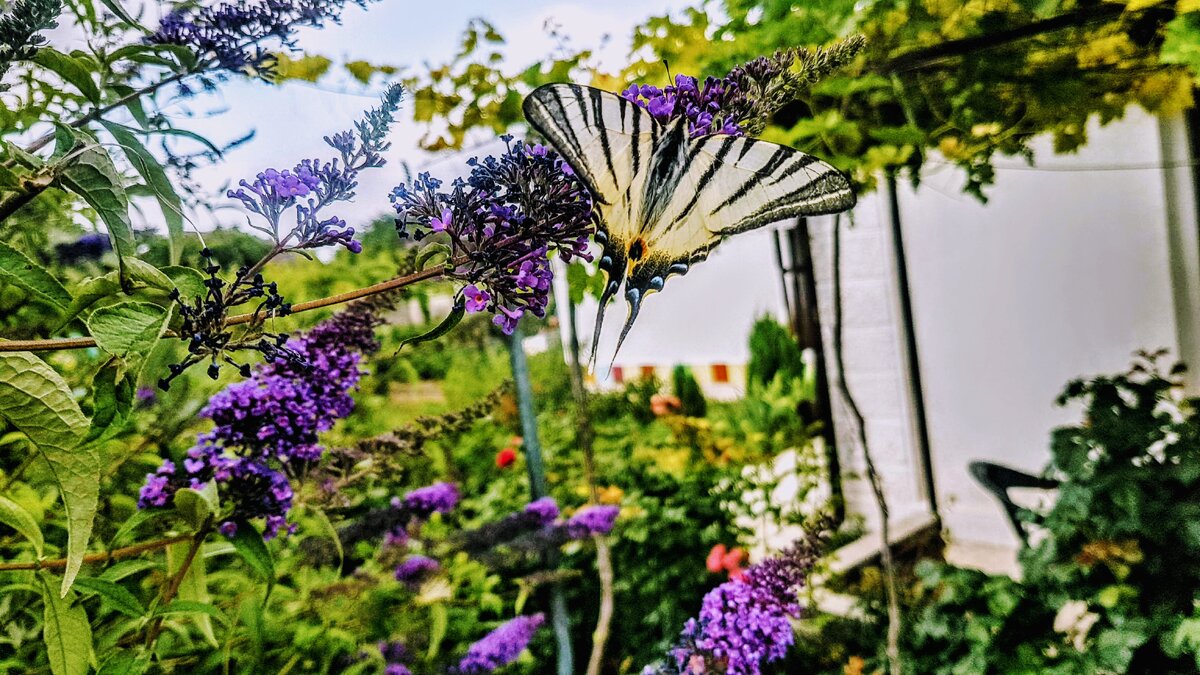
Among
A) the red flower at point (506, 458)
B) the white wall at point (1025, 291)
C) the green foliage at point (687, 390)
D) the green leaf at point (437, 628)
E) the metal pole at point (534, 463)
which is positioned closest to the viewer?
the green leaf at point (437, 628)

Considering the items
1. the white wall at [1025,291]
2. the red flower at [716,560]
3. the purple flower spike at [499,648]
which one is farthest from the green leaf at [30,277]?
the white wall at [1025,291]

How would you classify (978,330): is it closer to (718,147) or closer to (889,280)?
(889,280)

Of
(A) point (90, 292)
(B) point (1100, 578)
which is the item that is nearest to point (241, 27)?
(A) point (90, 292)

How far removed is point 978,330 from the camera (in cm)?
262

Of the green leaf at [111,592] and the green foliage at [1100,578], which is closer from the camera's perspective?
the green leaf at [111,592]

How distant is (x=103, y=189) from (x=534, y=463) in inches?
49.6

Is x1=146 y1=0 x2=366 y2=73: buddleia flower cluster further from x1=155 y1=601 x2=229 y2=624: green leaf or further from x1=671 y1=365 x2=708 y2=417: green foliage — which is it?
x1=671 y1=365 x2=708 y2=417: green foliage

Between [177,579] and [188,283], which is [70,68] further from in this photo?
[177,579]

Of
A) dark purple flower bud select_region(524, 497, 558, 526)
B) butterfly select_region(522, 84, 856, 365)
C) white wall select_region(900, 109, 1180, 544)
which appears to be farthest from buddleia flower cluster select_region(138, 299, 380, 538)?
white wall select_region(900, 109, 1180, 544)

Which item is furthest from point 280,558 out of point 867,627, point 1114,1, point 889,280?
point 889,280

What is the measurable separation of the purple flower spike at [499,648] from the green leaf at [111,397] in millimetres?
1054

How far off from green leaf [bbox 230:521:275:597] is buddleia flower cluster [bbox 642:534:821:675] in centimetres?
52

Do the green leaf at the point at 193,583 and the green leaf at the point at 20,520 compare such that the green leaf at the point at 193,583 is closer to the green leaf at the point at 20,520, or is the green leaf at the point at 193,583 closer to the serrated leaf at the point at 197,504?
the serrated leaf at the point at 197,504

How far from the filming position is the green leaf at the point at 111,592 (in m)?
0.49
